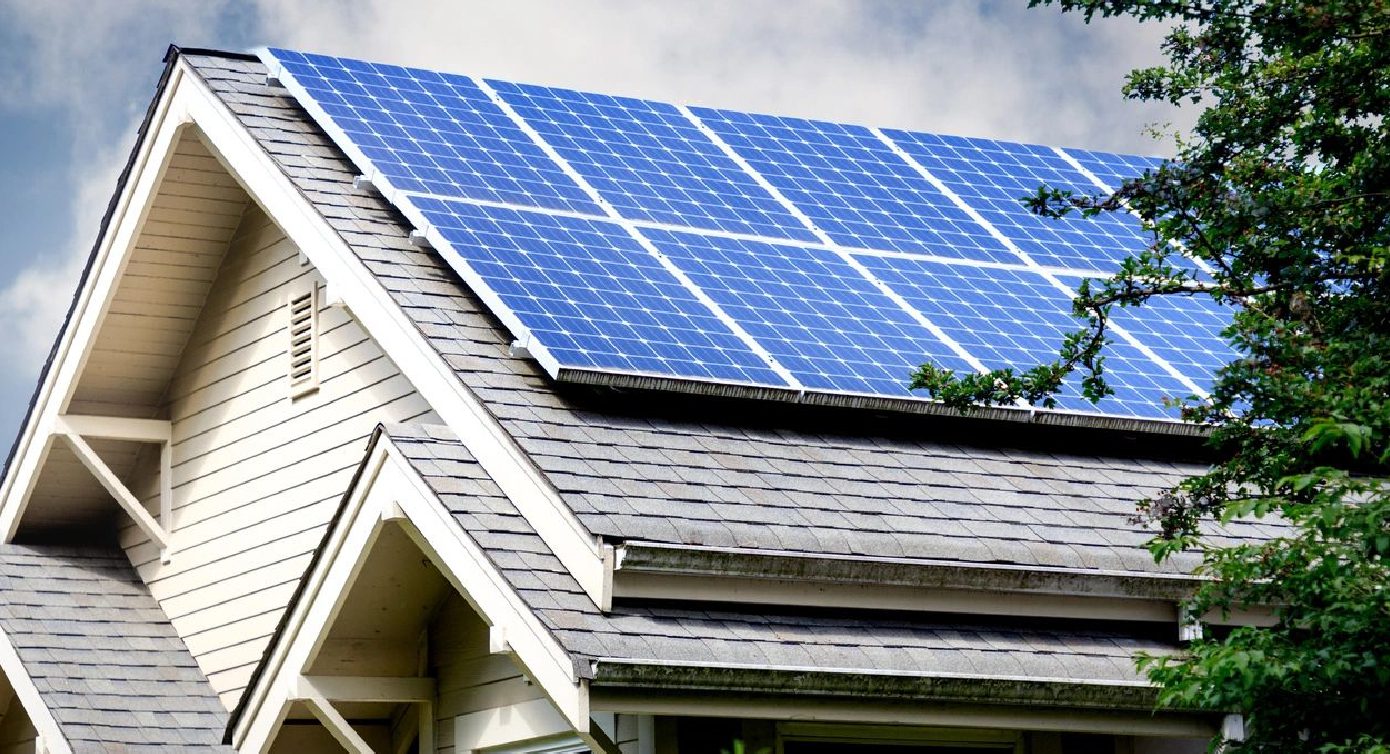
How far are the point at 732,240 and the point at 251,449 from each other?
3940mm

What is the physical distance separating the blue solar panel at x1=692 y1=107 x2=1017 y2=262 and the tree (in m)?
4.85

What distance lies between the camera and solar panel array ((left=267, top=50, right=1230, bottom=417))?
39.7 feet

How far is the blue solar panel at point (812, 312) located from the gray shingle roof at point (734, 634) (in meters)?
1.94

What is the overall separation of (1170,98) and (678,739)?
4053 millimetres

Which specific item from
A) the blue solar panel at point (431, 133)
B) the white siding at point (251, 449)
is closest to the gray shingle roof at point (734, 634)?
the white siding at point (251, 449)

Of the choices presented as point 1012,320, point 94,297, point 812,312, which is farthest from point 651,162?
point 94,297

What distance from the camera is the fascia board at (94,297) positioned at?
577 inches

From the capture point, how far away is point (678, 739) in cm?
1039

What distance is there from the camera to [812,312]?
1293cm

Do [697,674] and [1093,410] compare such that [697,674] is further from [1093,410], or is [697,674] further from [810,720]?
[1093,410]

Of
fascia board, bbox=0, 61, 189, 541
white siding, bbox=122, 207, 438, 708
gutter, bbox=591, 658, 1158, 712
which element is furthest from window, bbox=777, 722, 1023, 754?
fascia board, bbox=0, 61, 189, 541

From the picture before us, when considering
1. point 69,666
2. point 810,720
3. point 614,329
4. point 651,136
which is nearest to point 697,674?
point 810,720

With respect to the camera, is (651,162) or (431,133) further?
(651,162)

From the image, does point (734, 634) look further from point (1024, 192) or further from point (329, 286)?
point (1024, 192)
